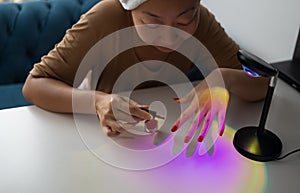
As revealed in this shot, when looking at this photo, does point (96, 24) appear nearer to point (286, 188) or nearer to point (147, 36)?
point (147, 36)

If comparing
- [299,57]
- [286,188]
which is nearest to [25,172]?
[286,188]

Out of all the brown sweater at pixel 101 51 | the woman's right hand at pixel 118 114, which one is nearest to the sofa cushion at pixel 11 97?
the brown sweater at pixel 101 51

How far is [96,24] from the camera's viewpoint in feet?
3.19

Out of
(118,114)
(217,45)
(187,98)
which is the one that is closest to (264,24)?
(217,45)

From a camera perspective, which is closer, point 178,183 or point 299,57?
point 178,183

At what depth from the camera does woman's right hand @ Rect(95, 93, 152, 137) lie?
0.84 metres

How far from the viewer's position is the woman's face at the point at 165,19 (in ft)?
2.71

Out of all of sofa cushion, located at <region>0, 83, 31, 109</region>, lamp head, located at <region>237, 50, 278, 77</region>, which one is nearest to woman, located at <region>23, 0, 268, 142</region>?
lamp head, located at <region>237, 50, 278, 77</region>

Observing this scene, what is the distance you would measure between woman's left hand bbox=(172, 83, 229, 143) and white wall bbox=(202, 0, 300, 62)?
1.51 ft

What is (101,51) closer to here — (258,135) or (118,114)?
(118,114)

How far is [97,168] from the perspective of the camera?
2.60 ft

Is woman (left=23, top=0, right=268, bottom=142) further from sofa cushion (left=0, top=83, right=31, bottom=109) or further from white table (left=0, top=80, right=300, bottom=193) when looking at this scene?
sofa cushion (left=0, top=83, right=31, bottom=109)

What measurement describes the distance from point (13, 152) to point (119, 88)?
350 mm

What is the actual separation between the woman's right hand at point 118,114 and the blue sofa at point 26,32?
0.69 meters
